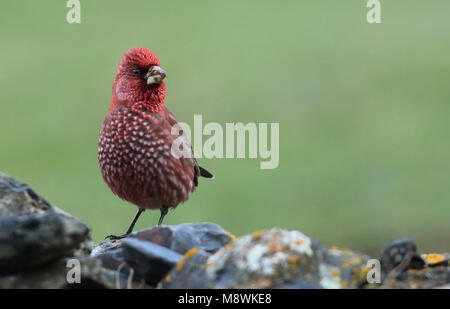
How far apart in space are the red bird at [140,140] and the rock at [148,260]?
7.67ft

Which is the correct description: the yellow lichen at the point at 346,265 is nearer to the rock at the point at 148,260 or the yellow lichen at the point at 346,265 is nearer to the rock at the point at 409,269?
the rock at the point at 409,269

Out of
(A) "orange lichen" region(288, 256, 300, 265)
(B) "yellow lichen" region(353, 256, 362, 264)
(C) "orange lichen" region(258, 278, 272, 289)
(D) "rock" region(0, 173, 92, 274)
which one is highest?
(D) "rock" region(0, 173, 92, 274)

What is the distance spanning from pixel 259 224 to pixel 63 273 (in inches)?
586

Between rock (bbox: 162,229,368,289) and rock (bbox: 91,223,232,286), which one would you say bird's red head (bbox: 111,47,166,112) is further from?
rock (bbox: 162,229,368,289)

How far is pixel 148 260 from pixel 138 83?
9.69 feet

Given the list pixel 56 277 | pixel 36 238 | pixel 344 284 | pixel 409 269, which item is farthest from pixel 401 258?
pixel 36 238

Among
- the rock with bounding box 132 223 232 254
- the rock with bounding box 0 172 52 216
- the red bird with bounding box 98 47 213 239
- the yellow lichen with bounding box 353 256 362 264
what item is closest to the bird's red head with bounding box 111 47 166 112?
→ the red bird with bounding box 98 47 213 239

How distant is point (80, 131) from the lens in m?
27.8

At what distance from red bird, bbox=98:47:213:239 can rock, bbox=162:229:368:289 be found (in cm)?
269

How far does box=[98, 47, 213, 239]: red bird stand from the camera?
26.5ft

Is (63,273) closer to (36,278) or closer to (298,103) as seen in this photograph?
(36,278)

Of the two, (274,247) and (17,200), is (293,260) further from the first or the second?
(17,200)
